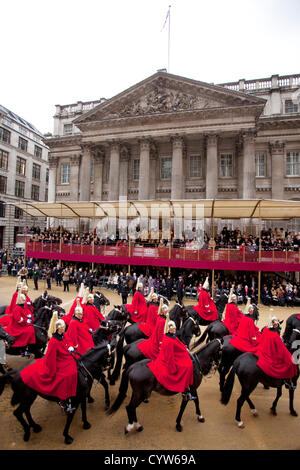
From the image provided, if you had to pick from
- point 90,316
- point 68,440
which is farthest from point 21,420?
point 90,316

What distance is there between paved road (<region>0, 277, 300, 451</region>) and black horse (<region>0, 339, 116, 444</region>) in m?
0.24

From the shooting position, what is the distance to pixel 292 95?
1244 inches

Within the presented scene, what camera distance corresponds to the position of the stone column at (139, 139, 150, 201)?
30484 mm

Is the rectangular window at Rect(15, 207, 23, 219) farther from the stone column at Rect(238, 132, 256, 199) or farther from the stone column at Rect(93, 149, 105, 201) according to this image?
the stone column at Rect(238, 132, 256, 199)

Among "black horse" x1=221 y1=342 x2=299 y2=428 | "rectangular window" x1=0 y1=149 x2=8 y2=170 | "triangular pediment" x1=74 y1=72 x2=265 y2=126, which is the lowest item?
"black horse" x1=221 y1=342 x2=299 y2=428

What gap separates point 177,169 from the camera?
29.8 metres

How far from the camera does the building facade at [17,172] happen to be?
44.8 m

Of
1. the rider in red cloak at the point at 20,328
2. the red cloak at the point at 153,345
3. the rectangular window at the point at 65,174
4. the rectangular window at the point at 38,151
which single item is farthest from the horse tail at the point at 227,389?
the rectangular window at the point at 38,151

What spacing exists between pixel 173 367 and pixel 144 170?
27.3 m

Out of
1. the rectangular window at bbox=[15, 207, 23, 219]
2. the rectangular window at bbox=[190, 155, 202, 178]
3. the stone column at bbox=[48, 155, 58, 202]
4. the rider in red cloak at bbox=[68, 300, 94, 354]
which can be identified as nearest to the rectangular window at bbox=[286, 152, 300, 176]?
the rectangular window at bbox=[190, 155, 202, 178]

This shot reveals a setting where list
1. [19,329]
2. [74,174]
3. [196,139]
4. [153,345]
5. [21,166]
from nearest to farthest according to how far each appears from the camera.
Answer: [153,345]
[19,329]
[196,139]
[74,174]
[21,166]

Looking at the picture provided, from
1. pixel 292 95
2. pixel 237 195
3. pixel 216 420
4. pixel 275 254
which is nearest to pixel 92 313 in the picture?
pixel 216 420

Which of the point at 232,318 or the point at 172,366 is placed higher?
the point at 232,318

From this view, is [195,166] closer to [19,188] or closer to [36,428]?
[36,428]
